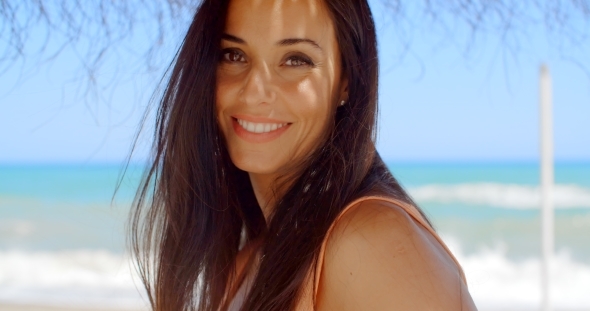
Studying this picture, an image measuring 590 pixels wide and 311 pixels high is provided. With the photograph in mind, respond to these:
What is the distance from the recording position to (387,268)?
137cm

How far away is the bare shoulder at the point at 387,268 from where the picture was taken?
1345 mm

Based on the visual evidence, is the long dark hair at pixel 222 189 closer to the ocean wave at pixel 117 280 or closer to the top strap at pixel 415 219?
the top strap at pixel 415 219

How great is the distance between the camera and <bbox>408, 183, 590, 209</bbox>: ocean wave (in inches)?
768

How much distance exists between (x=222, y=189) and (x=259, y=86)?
0.46 m

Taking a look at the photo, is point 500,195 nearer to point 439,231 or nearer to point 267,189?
point 439,231

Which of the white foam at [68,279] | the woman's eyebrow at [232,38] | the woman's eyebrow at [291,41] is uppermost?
the woman's eyebrow at [232,38]

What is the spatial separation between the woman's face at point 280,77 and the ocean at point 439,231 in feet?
21.8

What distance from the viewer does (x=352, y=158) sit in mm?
1764

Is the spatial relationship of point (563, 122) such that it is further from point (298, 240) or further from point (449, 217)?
point (298, 240)

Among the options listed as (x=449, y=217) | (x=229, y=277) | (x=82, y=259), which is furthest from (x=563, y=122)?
(x=229, y=277)

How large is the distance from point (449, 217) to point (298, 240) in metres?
17.6

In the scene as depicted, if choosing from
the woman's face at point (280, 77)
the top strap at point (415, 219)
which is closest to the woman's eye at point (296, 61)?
the woman's face at point (280, 77)

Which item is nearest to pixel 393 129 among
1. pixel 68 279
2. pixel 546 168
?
pixel 546 168

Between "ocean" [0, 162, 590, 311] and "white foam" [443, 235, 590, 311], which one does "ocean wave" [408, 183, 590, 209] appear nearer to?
"ocean" [0, 162, 590, 311]
